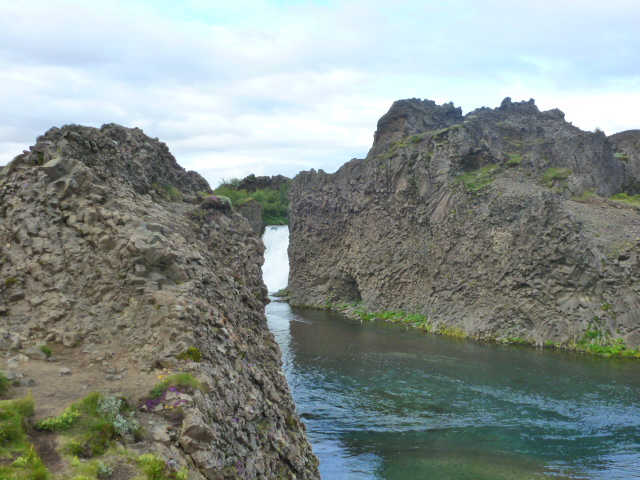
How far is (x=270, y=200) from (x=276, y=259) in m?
27.9

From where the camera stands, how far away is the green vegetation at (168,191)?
22.6m

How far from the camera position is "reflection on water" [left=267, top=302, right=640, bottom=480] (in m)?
21.5

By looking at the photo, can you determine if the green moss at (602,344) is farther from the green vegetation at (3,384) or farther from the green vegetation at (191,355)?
the green vegetation at (3,384)

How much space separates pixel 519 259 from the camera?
49.0 m

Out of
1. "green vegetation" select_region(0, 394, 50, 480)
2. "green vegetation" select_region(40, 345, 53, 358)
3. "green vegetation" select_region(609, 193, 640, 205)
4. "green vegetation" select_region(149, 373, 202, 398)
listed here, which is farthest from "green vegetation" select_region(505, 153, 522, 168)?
"green vegetation" select_region(0, 394, 50, 480)

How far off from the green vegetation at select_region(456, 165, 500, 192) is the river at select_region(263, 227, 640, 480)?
1613cm

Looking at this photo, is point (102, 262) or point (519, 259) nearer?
point (102, 262)

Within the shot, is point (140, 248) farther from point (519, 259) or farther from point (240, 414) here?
point (519, 259)

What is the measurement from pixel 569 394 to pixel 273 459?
22132 mm

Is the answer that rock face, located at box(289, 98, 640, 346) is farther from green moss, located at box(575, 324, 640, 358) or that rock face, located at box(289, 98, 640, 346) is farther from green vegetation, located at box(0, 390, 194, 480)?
green vegetation, located at box(0, 390, 194, 480)

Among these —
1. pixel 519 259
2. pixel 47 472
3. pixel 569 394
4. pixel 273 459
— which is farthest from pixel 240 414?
pixel 519 259

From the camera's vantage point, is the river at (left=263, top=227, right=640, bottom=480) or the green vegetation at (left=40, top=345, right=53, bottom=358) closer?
the green vegetation at (left=40, top=345, right=53, bottom=358)

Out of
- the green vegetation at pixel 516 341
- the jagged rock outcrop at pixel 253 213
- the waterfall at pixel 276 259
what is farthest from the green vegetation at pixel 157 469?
the jagged rock outcrop at pixel 253 213

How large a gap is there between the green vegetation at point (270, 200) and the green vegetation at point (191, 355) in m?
94.9
